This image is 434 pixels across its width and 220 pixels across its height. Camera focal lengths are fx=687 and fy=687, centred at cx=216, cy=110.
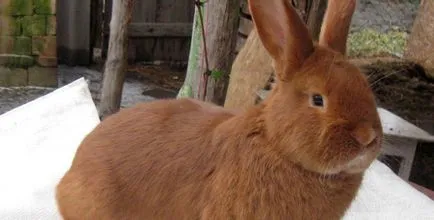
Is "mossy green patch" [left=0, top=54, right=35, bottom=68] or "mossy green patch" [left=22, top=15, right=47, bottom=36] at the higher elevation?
"mossy green patch" [left=22, top=15, right=47, bottom=36]

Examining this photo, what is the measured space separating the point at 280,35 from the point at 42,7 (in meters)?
3.42

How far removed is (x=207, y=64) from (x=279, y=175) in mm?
578

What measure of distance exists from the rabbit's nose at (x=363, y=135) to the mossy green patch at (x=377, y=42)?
8.40 ft

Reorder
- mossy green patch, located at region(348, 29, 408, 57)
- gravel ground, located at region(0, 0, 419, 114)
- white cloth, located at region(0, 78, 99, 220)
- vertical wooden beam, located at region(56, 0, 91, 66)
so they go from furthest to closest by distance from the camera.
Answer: vertical wooden beam, located at region(56, 0, 91, 66), gravel ground, located at region(0, 0, 419, 114), mossy green patch, located at region(348, 29, 408, 57), white cloth, located at region(0, 78, 99, 220)

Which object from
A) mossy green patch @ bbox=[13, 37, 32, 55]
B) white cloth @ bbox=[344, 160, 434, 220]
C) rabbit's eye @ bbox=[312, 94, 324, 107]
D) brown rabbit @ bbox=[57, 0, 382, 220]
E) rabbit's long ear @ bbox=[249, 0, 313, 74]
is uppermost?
rabbit's long ear @ bbox=[249, 0, 313, 74]

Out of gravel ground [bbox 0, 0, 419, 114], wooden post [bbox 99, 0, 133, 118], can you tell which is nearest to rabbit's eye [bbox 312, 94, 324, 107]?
wooden post [bbox 99, 0, 133, 118]

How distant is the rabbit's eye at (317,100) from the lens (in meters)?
0.86

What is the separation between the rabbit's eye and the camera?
86 centimetres

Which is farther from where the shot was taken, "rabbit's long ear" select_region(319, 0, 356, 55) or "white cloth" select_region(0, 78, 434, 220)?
"white cloth" select_region(0, 78, 434, 220)

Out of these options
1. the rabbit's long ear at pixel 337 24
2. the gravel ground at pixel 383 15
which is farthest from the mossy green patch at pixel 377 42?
the rabbit's long ear at pixel 337 24

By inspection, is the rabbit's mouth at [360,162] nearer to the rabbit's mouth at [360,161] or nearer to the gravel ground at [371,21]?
the rabbit's mouth at [360,161]

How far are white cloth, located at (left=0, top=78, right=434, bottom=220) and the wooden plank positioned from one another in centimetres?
312

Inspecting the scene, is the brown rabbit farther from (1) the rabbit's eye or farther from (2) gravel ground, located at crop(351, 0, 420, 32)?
(2) gravel ground, located at crop(351, 0, 420, 32)

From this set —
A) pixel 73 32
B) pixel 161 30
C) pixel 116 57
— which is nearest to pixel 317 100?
pixel 116 57
